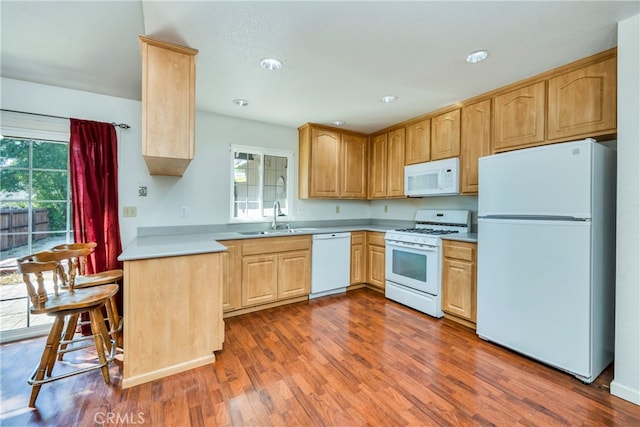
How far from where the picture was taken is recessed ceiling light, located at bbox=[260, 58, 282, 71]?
→ 2084mm

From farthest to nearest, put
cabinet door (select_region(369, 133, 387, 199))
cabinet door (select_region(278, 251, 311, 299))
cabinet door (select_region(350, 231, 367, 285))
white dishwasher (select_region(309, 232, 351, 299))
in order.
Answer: cabinet door (select_region(369, 133, 387, 199))
cabinet door (select_region(350, 231, 367, 285))
white dishwasher (select_region(309, 232, 351, 299))
cabinet door (select_region(278, 251, 311, 299))

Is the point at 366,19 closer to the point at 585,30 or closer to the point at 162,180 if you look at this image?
the point at 585,30

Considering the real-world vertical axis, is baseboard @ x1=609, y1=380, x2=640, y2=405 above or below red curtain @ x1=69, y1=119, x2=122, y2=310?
below

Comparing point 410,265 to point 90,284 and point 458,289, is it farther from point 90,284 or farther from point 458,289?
point 90,284

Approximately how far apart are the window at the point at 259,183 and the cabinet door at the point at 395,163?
143cm

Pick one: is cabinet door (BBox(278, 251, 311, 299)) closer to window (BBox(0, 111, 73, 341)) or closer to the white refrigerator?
the white refrigerator

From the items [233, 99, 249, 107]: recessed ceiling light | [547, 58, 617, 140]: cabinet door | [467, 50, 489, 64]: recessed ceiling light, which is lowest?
[547, 58, 617, 140]: cabinet door

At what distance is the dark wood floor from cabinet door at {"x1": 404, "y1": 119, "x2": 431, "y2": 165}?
81.6 inches

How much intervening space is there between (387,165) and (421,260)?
1538 mm

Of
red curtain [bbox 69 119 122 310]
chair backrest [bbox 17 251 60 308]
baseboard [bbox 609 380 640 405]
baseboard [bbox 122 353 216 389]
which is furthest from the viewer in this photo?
red curtain [bbox 69 119 122 310]

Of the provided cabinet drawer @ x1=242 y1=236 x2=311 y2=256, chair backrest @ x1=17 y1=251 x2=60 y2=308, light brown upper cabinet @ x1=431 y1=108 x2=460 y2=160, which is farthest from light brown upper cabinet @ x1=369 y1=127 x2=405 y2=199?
chair backrest @ x1=17 y1=251 x2=60 y2=308

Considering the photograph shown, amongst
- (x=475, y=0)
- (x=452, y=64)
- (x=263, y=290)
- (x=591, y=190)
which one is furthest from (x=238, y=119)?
(x=591, y=190)

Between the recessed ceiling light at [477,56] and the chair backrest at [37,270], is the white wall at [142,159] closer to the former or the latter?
the chair backrest at [37,270]

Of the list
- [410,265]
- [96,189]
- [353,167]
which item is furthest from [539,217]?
[96,189]
